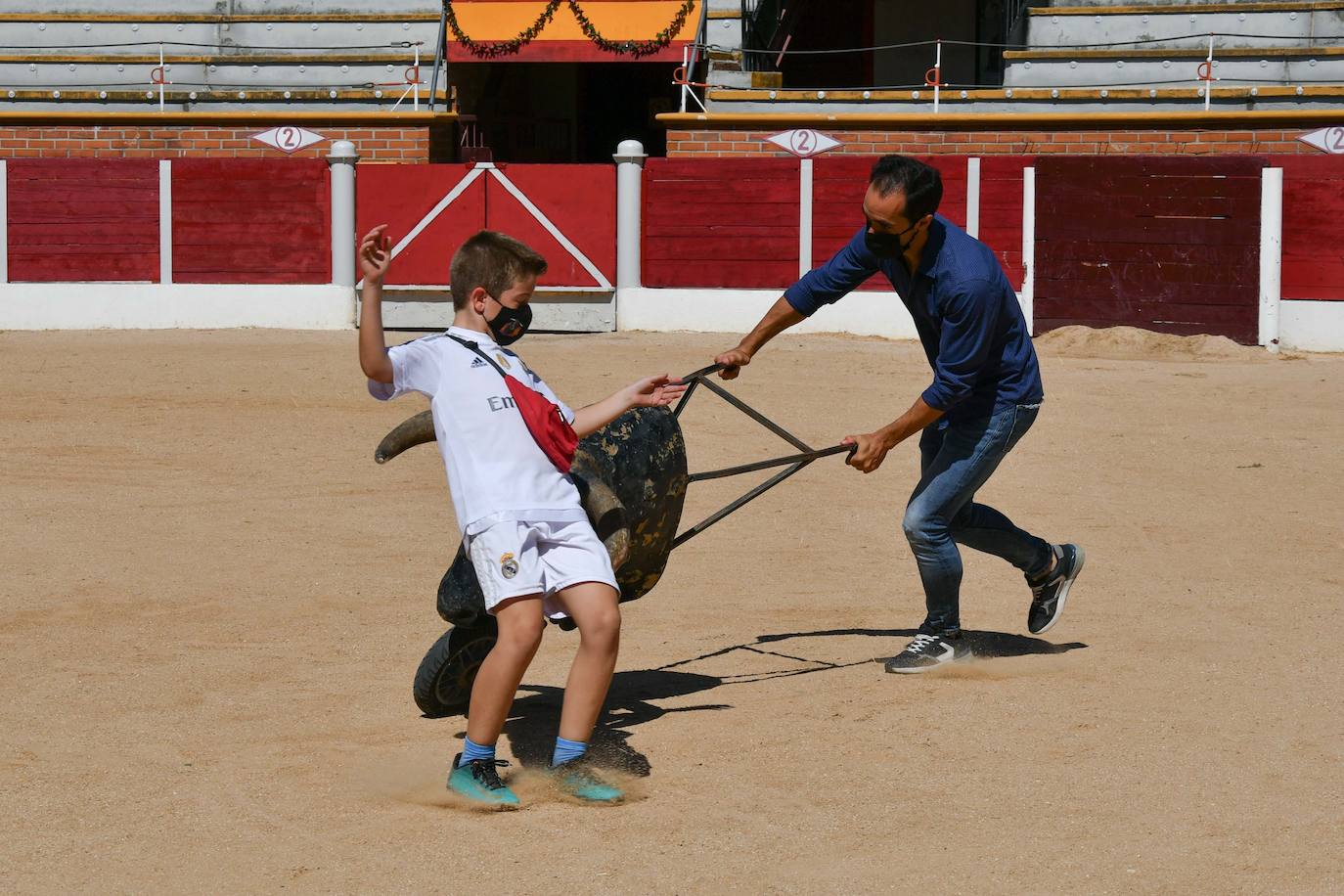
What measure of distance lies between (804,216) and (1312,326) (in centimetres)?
387

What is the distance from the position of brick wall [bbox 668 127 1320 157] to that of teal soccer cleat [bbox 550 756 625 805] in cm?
1139

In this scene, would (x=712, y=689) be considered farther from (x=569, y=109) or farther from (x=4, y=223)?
(x=569, y=109)

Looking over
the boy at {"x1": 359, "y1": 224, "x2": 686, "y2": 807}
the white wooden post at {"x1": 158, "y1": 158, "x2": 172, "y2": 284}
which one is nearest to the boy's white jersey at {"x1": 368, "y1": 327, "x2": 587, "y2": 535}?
the boy at {"x1": 359, "y1": 224, "x2": 686, "y2": 807}

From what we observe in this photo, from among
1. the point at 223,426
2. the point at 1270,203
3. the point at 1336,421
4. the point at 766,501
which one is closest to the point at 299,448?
the point at 223,426

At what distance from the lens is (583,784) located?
352 centimetres

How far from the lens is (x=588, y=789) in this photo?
352cm

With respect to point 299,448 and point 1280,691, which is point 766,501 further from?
point 1280,691

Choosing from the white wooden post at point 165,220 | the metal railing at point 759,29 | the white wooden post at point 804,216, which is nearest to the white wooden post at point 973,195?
the white wooden post at point 804,216

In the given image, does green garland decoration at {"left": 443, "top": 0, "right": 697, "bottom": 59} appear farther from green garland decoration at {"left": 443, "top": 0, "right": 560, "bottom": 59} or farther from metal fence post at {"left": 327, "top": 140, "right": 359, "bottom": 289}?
metal fence post at {"left": 327, "top": 140, "right": 359, "bottom": 289}

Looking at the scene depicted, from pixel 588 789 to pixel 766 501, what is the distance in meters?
3.80

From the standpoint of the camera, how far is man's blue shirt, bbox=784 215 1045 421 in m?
4.33

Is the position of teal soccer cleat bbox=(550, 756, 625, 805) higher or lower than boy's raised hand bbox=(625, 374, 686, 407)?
lower

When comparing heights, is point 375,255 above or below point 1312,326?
above

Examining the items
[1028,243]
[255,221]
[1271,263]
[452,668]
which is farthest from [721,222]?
[452,668]
